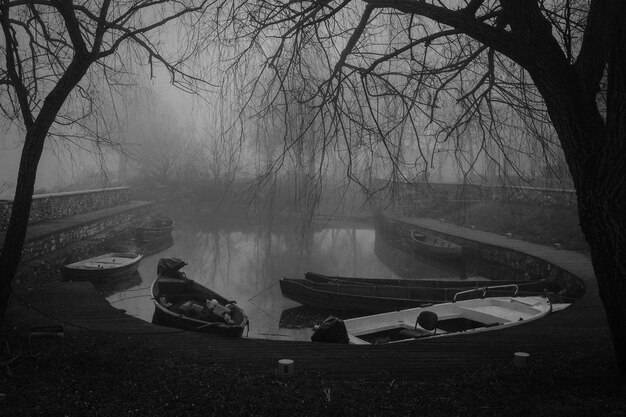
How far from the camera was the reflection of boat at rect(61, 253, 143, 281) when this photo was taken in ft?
41.2

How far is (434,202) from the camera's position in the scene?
30281 millimetres

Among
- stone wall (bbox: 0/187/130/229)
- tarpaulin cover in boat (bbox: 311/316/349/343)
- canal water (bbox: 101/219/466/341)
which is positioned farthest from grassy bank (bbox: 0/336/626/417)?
stone wall (bbox: 0/187/130/229)

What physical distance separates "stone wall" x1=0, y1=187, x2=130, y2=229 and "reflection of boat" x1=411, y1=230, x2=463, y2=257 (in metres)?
13.2

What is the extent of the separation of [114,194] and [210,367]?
24790mm

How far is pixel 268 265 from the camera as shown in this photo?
59.5ft

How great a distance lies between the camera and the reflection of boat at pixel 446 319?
824cm

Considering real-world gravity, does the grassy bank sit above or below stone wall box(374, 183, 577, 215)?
below

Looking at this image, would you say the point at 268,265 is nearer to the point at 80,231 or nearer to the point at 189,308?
the point at 80,231

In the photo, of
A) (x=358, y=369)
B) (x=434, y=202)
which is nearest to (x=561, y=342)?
(x=358, y=369)

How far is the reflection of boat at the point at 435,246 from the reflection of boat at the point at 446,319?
8.05 m

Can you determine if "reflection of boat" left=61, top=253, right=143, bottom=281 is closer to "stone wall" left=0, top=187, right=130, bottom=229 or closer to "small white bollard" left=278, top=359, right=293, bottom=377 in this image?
"stone wall" left=0, top=187, right=130, bottom=229

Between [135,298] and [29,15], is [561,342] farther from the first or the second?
[135,298]

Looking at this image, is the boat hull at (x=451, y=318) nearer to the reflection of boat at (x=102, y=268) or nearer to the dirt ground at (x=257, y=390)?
the dirt ground at (x=257, y=390)

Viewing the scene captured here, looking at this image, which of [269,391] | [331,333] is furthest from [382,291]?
[269,391]
